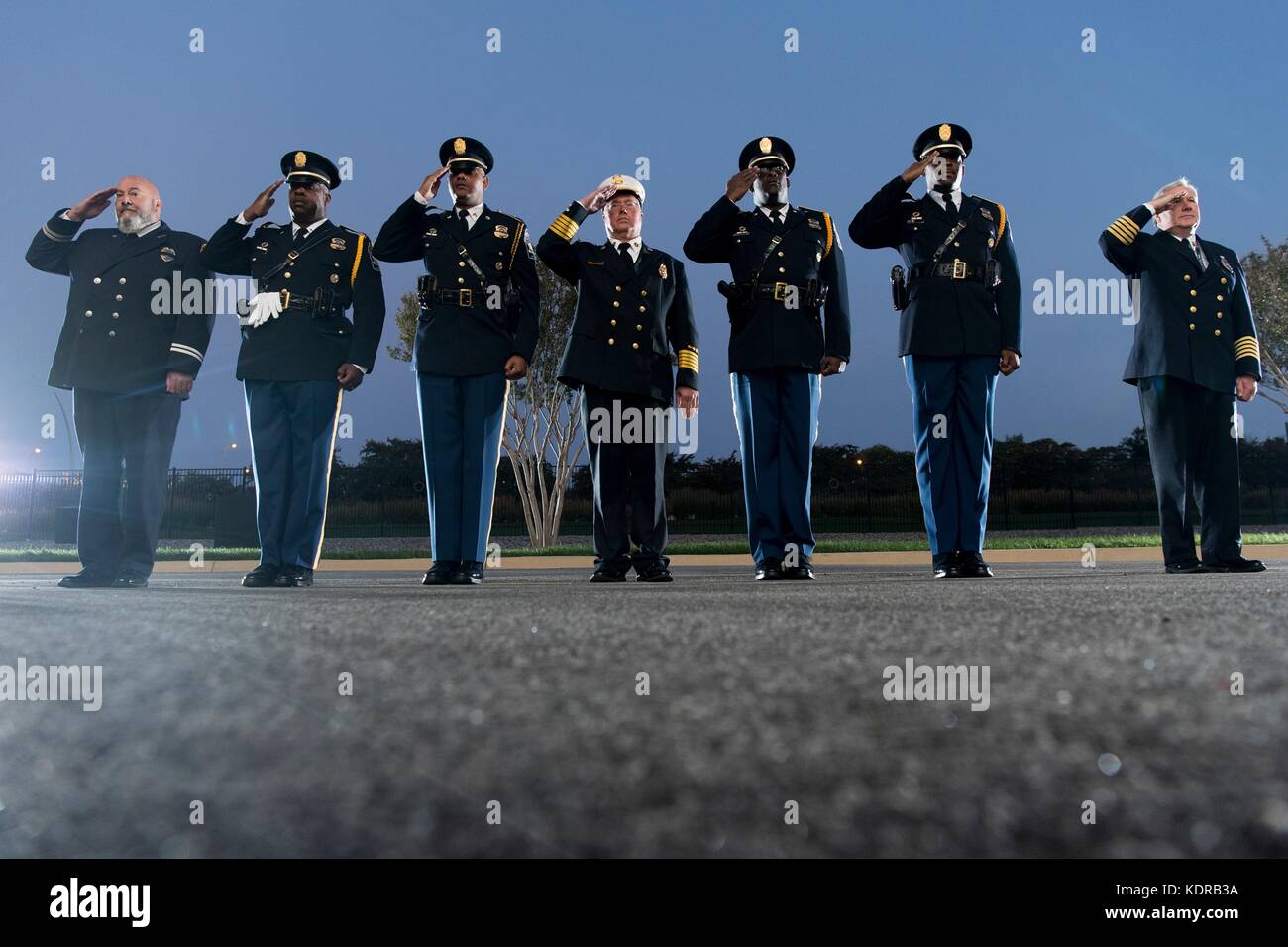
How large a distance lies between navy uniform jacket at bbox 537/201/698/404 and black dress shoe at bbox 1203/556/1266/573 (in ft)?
9.37

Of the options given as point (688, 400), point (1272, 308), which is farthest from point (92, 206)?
point (1272, 308)

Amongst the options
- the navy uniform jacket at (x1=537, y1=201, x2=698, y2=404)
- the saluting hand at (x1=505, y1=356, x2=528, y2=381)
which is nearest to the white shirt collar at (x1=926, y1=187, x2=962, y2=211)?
the navy uniform jacket at (x1=537, y1=201, x2=698, y2=404)

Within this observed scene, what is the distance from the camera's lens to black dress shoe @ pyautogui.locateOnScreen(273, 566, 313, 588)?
4.54 m

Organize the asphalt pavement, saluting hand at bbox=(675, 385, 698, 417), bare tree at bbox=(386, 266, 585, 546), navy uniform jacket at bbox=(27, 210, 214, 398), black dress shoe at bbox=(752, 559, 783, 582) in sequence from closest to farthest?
the asphalt pavement
black dress shoe at bbox=(752, 559, 783, 582)
navy uniform jacket at bbox=(27, 210, 214, 398)
saluting hand at bbox=(675, 385, 698, 417)
bare tree at bbox=(386, 266, 585, 546)

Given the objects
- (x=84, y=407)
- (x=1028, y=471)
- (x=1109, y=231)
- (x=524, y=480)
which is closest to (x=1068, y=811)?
(x=1109, y=231)

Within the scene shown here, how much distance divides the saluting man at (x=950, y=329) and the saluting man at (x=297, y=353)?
2767mm

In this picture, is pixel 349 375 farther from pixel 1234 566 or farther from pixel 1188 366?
pixel 1234 566

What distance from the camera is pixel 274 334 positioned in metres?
4.74

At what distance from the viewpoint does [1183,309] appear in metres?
4.82

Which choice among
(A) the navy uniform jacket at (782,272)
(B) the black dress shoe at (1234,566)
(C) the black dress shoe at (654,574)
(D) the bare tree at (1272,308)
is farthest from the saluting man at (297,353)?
(D) the bare tree at (1272,308)

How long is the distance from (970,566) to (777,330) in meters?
1.54

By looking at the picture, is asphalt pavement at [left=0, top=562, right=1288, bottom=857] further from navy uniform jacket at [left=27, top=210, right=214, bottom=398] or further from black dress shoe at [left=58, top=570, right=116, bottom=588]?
navy uniform jacket at [left=27, top=210, right=214, bottom=398]
